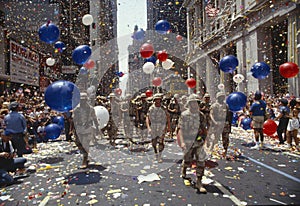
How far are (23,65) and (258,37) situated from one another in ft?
62.3

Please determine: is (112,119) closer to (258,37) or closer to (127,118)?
(127,118)

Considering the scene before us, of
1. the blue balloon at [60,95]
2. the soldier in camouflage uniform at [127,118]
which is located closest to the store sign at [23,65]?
the soldier in camouflage uniform at [127,118]

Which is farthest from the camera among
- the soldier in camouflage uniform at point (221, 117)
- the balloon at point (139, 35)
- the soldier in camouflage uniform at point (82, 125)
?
the balloon at point (139, 35)

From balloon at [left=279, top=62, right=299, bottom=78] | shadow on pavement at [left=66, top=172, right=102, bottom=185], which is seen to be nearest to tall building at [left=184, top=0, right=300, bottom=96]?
balloon at [left=279, top=62, right=299, bottom=78]

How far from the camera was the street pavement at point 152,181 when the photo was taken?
4.81 meters

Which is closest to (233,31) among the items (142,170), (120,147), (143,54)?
(143,54)

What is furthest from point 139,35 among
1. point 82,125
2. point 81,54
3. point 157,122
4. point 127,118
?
point 82,125

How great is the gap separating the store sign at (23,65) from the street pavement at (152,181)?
15.1 metres

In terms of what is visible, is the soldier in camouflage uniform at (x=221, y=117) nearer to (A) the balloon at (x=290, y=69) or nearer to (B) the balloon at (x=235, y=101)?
(B) the balloon at (x=235, y=101)

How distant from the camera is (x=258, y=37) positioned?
18625mm

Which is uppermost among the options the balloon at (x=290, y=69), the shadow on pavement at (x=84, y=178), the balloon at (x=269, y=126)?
the balloon at (x=290, y=69)

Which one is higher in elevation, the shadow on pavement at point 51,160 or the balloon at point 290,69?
the balloon at point 290,69

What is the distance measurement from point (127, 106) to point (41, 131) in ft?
13.1

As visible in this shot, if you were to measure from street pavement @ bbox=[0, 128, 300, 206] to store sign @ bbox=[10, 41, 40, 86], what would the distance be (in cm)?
1506
